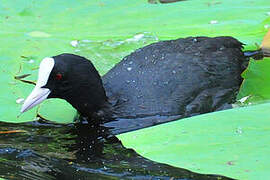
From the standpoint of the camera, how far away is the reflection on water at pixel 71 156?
304 cm

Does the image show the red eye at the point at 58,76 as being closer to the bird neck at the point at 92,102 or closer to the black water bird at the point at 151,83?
the black water bird at the point at 151,83

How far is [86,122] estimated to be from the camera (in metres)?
3.91

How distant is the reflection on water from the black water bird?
180 millimetres

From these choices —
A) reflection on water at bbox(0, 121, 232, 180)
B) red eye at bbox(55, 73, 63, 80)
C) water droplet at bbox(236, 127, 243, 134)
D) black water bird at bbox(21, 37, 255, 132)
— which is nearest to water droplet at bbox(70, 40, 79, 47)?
black water bird at bbox(21, 37, 255, 132)

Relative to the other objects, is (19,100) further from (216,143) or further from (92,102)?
(216,143)

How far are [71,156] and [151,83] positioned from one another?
30.4 inches

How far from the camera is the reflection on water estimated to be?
3.04 metres

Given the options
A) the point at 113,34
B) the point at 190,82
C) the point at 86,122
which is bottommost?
the point at 86,122

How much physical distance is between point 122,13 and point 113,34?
0.76ft

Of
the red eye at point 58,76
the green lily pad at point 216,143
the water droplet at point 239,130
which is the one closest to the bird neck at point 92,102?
the red eye at point 58,76

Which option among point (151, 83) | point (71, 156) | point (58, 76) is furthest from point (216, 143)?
point (151, 83)

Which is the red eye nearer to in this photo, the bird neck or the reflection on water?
the bird neck

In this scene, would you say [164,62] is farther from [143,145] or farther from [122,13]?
[143,145]

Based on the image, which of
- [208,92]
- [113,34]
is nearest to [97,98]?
[113,34]
